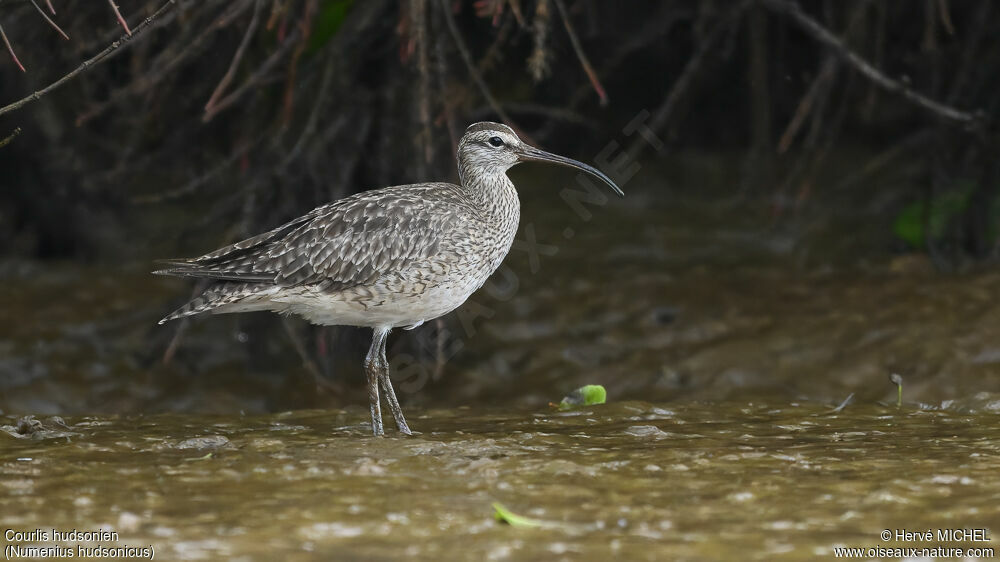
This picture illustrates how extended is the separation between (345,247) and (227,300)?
2.21 ft

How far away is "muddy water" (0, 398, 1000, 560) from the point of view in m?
3.97

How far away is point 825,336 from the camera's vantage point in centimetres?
780

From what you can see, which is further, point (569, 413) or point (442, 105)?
point (442, 105)

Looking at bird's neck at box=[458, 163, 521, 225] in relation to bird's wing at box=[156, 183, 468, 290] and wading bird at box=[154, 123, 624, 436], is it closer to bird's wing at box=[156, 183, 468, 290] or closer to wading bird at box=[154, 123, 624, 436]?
wading bird at box=[154, 123, 624, 436]

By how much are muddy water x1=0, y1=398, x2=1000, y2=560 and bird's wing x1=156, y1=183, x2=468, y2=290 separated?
2.71ft

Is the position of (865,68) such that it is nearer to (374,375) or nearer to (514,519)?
(374,375)

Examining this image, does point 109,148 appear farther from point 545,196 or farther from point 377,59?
point 545,196

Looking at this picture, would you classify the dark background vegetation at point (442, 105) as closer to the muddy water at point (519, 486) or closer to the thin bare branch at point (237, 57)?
the thin bare branch at point (237, 57)

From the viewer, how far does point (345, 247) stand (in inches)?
244

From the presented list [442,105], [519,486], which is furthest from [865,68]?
[519,486]

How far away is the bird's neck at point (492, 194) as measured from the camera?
21.9 ft

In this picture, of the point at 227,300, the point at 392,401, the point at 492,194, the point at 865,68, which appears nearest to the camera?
the point at 227,300

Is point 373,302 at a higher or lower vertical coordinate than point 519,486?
higher

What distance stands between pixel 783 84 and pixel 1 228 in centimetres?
699
